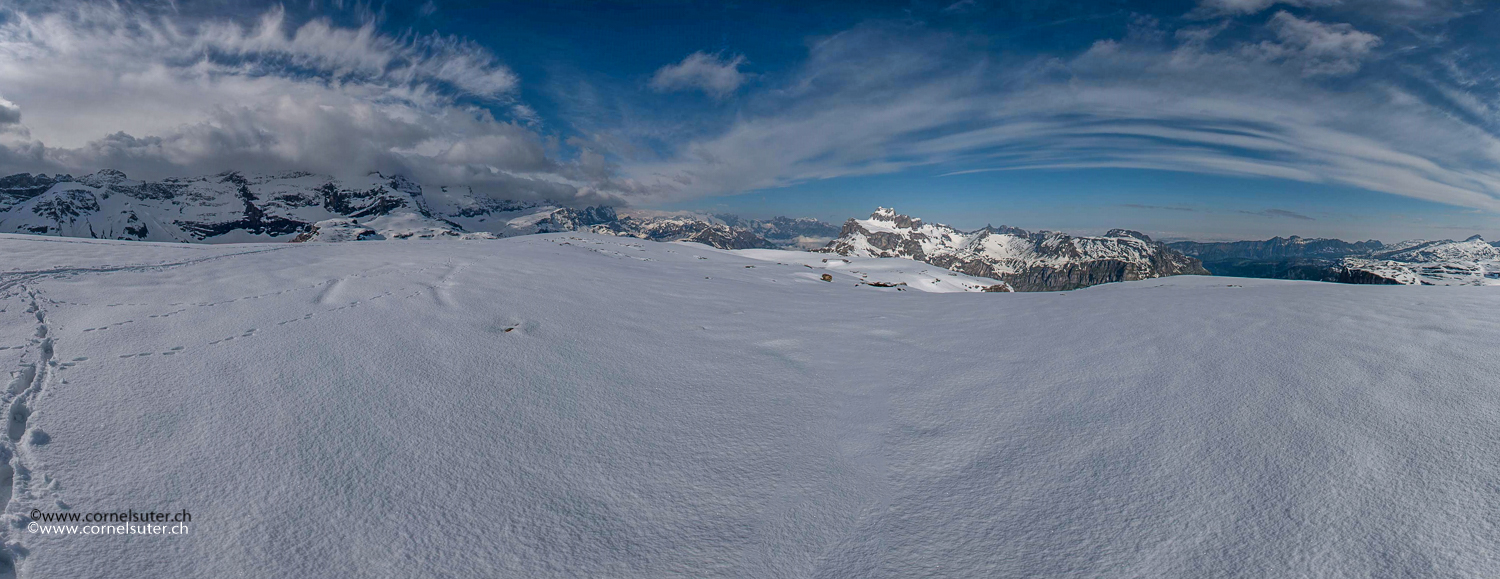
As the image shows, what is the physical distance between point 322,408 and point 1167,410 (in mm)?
8281

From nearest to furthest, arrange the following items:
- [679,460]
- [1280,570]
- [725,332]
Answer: [1280,570] → [679,460] → [725,332]

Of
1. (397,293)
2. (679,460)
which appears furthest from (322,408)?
(397,293)

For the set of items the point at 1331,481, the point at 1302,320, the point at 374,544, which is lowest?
the point at 374,544

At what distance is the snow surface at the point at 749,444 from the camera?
3271 mm

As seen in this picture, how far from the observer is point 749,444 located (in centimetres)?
505

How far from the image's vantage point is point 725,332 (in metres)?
9.16

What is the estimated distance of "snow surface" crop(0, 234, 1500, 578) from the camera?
3.27 metres

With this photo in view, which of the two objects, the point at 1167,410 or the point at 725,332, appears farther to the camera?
the point at 725,332

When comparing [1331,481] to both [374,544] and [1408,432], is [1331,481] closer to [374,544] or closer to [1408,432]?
[1408,432]

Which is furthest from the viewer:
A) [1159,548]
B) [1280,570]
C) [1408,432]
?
[1408,432]

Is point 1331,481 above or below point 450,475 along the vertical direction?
above

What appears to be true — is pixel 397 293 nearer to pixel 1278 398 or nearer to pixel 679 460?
pixel 679 460

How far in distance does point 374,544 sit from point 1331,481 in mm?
6695

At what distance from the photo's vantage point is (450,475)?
4.11m
